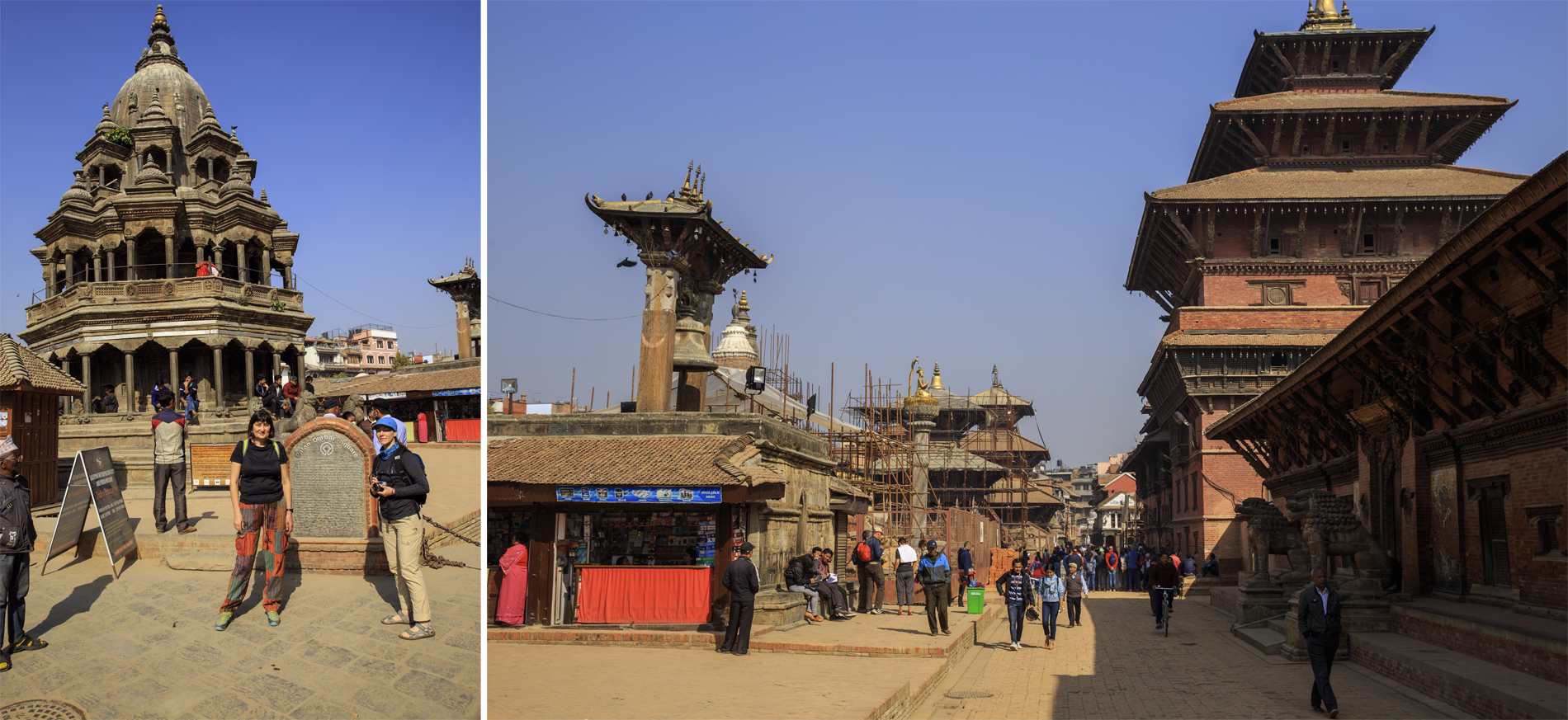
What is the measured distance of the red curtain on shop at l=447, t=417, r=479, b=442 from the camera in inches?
1463

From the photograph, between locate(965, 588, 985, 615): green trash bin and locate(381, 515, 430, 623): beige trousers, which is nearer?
locate(381, 515, 430, 623): beige trousers

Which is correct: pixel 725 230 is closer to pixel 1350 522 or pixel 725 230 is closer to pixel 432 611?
pixel 1350 522

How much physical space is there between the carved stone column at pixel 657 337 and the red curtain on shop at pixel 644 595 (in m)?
5.32

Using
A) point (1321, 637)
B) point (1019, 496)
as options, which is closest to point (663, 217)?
point (1321, 637)

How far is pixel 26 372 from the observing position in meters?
17.4

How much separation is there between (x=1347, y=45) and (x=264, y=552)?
43.8m

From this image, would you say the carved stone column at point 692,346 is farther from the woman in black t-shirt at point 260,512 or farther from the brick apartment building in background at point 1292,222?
the brick apartment building in background at point 1292,222

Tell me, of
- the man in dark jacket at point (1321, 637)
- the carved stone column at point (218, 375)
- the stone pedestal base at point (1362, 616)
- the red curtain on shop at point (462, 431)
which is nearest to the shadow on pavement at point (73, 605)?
the man in dark jacket at point (1321, 637)

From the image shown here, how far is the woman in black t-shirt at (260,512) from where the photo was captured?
959cm

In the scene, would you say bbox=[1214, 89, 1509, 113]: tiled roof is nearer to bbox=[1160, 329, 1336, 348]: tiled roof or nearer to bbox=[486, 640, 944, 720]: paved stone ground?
bbox=[1160, 329, 1336, 348]: tiled roof

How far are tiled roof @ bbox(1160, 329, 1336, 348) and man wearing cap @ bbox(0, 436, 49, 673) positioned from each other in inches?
1324

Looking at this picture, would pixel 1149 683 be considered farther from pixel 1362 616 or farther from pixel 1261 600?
pixel 1261 600

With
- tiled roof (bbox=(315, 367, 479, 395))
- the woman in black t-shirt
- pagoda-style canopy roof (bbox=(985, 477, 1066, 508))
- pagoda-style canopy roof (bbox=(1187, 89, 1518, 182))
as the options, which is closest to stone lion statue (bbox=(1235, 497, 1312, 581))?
the woman in black t-shirt

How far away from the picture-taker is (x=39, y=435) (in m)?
18.1
